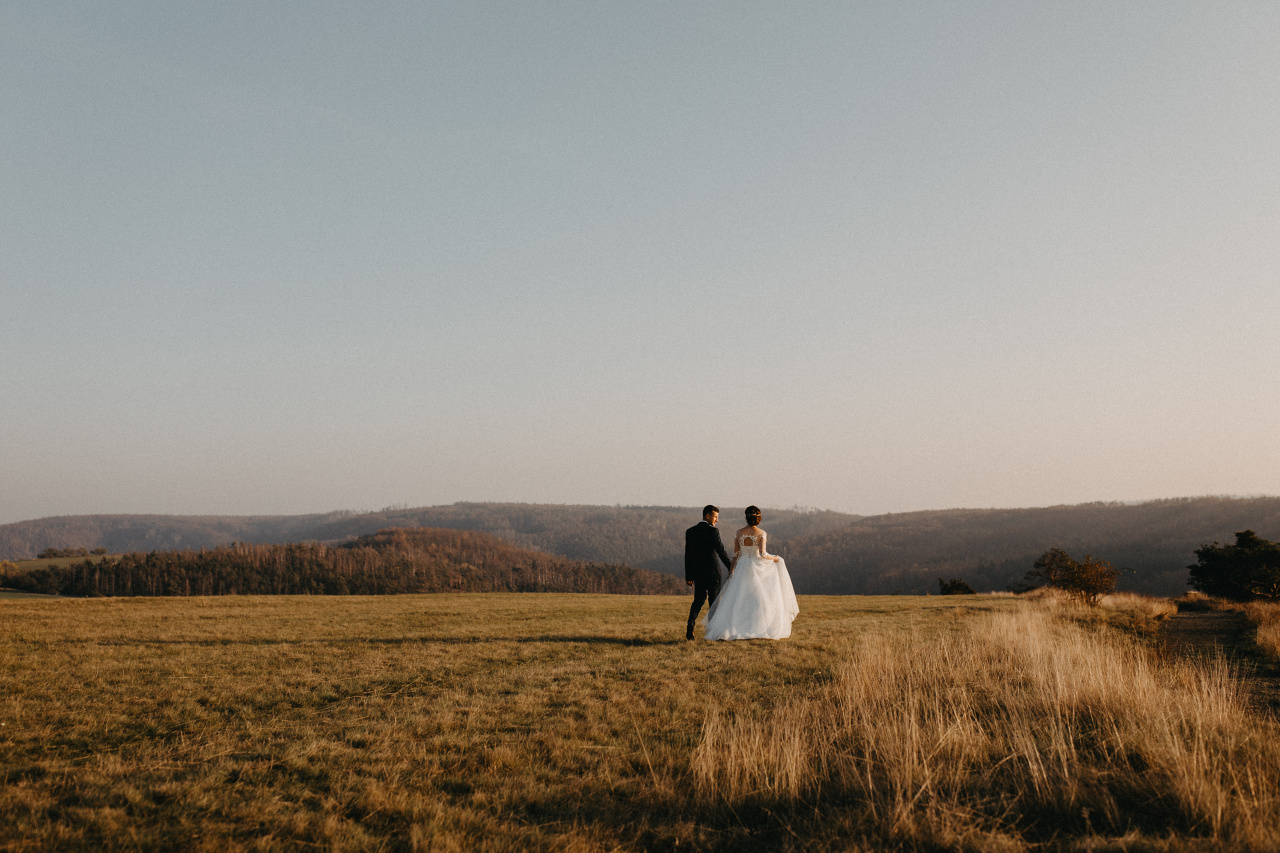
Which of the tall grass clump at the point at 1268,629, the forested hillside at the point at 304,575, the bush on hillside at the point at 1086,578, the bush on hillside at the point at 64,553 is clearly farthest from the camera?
the bush on hillside at the point at 64,553

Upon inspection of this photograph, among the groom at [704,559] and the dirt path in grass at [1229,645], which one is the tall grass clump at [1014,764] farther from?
the groom at [704,559]

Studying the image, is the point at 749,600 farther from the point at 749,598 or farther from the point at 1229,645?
the point at 1229,645

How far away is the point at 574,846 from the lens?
4.44 meters

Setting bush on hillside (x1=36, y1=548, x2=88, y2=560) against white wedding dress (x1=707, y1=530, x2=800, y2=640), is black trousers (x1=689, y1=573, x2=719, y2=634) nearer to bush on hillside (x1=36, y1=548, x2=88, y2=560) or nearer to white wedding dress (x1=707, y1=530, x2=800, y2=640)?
white wedding dress (x1=707, y1=530, x2=800, y2=640)

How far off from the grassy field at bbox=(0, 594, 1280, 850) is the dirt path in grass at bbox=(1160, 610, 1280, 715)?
1.13 metres

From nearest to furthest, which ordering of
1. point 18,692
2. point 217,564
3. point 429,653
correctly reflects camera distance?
point 18,692 < point 429,653 < point 217,564

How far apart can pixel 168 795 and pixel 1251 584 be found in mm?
46249

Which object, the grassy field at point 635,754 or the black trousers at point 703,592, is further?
the black trousers at point 703,592

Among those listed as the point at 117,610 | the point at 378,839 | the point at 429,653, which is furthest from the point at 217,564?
the point at 378,839

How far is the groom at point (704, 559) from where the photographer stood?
14.2m

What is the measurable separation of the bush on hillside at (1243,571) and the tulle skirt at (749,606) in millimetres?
31417

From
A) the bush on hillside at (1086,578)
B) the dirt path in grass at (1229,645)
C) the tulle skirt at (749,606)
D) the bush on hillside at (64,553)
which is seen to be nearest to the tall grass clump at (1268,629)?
the dirt path in grass at (1229,645)

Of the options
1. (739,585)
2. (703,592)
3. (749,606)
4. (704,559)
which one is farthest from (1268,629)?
(704,559)

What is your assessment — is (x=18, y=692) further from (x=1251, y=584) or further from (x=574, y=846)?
(x=1251, y=584)
